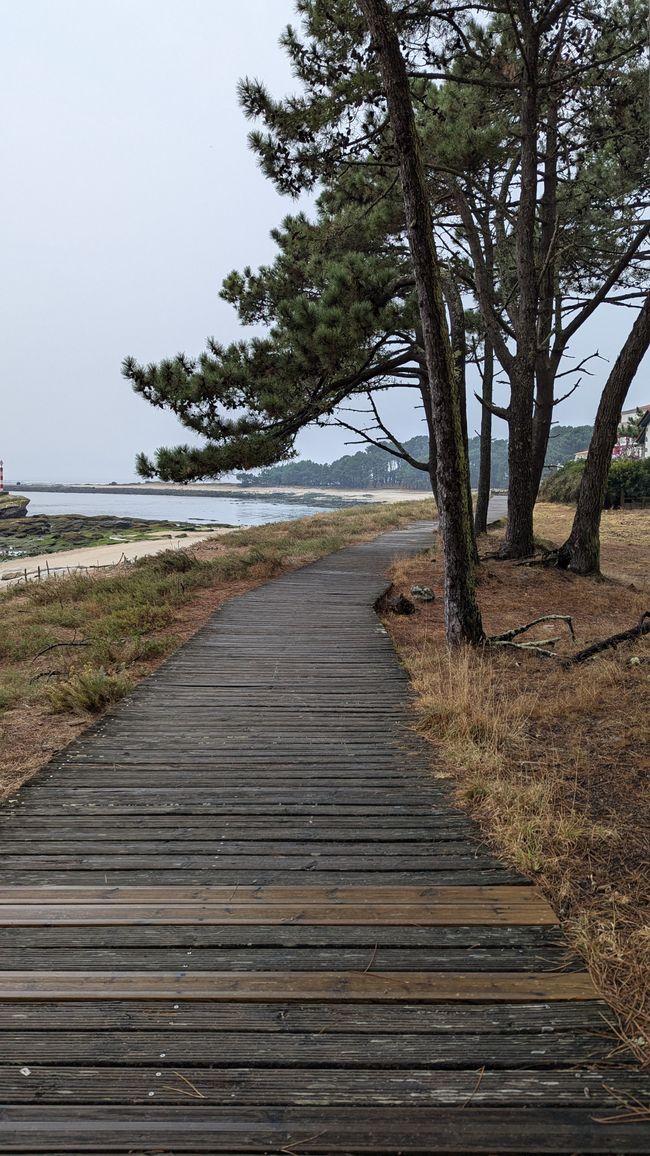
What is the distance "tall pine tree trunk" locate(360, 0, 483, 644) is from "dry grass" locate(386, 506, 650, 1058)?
0.79 m

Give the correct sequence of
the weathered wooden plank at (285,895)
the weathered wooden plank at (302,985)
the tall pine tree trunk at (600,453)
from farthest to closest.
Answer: the tall pine tree trunk at (600,453)
the weathered wooden plank at (285,895)
the weathered wooden plank at (302,985)

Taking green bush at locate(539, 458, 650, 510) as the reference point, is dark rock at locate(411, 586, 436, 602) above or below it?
below

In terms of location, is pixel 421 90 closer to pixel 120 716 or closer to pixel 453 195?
pixel 453 195

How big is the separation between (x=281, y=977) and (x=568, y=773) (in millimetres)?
2507

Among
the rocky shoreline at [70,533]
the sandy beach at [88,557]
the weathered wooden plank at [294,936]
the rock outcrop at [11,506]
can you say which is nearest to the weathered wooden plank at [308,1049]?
the weathered wooden plank at [294,936]

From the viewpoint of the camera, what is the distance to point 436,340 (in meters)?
7.20

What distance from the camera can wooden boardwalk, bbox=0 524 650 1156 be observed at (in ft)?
5.98

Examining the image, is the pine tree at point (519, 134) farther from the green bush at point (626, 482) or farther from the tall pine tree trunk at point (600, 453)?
the green bush at point (626, 482)

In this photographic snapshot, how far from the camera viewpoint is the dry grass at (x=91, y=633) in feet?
18.2

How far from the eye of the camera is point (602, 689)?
5863mm

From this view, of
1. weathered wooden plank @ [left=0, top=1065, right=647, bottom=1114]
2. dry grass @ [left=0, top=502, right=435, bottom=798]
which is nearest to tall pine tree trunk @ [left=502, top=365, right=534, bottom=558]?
dry grass @ [left=0, top=502, right=435, bottom=798]

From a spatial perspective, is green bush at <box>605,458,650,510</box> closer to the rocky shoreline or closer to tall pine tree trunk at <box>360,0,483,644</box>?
the rocky shoreline

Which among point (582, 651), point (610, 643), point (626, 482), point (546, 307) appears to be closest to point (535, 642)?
point (582, 651)

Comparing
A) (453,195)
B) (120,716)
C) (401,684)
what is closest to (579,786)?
(401,684)
